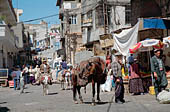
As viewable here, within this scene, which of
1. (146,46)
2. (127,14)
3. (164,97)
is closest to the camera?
(164,97)

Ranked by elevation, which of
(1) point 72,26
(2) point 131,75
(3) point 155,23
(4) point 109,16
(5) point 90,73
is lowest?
(2) point 131,75

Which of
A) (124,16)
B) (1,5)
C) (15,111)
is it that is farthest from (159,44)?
(1,5)

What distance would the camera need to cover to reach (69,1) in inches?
1886

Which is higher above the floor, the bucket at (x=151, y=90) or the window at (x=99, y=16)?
the window at (x=99, y=16)

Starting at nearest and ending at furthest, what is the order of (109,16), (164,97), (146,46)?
(164,97) < (146,46) < (109,16)

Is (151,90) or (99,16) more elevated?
(99,16)

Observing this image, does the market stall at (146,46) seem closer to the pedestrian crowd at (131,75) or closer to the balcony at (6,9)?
the pedestrian crowd at (131,75)

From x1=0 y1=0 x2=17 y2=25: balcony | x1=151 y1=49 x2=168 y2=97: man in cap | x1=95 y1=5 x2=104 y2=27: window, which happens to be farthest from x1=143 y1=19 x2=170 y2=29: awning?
x1=0 y1=0 x2=17 y2=25: balcony

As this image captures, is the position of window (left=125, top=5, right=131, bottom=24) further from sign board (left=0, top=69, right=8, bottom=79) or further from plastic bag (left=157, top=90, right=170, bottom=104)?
plastic bag (left=157, top=90, right=170, bottom=104)

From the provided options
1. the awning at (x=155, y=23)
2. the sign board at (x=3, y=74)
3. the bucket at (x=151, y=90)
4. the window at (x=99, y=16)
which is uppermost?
the window at (x=99, y=16)

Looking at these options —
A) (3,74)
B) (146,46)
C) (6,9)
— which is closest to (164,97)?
(146,46)

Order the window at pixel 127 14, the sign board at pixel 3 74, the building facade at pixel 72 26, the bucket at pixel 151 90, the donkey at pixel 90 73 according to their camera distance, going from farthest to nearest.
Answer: the building facade at pixel 72 26, the window at pixel 127 14, the sign board at pixel 3 74, the bucket at pixel 151 90, the donkey at pixel 90 73

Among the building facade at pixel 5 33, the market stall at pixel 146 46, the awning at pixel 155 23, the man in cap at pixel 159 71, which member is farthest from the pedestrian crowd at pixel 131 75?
the building facade at pixel 5 33

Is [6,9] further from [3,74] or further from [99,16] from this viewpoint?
[3,74]
